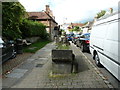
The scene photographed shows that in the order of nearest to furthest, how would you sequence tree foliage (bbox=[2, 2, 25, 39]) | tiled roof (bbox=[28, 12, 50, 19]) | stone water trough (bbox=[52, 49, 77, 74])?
stone water trough (bbox=[52, 49, 77, 74]) → tree foliage (bbox=[2, 2, 25, 39]) → tiled roof (bbox=[28, 12, 50, 19])

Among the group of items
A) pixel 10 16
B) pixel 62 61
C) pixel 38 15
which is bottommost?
pixel 62 61

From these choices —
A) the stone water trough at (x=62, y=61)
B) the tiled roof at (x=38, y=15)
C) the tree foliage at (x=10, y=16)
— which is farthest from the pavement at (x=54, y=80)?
the tiled roof at (x=38, y=15)

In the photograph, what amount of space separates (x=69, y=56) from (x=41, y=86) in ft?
5.63

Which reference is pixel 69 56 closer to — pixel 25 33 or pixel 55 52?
pixel 55 52

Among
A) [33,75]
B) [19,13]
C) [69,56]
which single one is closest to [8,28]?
[19,13]

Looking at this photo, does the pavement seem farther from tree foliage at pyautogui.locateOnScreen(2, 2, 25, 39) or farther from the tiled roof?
the tiled roof

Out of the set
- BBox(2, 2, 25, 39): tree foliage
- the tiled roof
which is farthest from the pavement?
the tiled roof

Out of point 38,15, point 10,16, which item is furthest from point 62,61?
point 38,15

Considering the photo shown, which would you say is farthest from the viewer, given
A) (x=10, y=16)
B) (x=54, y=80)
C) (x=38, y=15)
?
(x=38, y=15)

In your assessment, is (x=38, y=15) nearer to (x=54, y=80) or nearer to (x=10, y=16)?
(x=10, y=16)

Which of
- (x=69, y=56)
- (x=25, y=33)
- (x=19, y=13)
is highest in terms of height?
(x=19, y=13)

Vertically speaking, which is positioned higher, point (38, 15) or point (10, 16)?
point (38, 15)

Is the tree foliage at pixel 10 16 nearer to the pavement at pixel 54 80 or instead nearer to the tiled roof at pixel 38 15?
the pavement at pixel 54 80

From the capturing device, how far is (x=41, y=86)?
4781 millimetres
